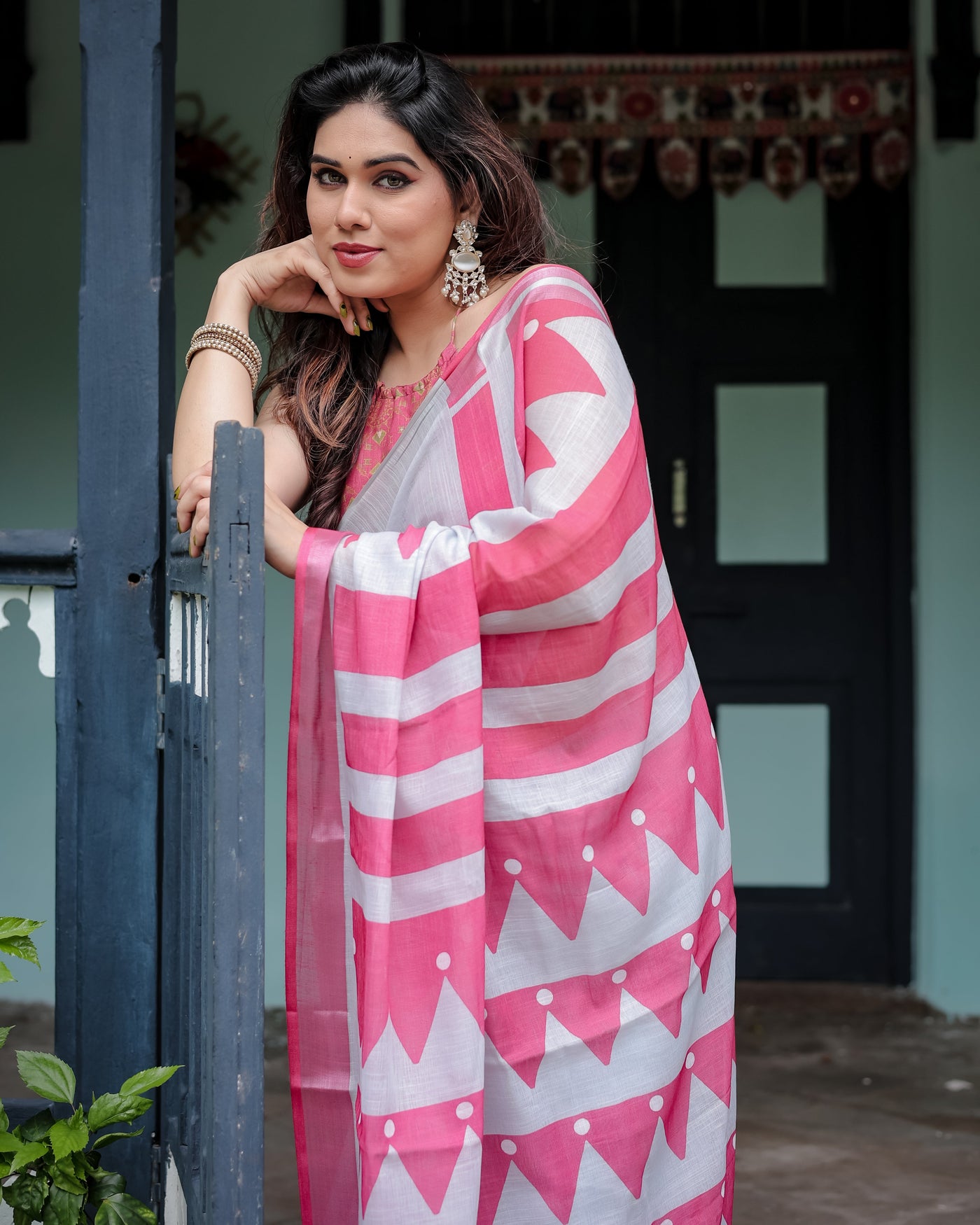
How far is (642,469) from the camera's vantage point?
5.42ft

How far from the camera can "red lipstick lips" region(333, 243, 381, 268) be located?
1.69 m

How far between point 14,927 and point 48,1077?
18 cm

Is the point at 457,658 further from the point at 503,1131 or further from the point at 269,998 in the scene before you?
the point at 269,998

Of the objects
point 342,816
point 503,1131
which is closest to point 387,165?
point 342,816

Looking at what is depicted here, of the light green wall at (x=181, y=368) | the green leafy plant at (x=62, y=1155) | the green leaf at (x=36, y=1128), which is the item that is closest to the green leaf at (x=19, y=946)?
the green leafy plant at (x=62, y=1155)

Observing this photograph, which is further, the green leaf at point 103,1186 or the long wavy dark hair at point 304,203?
the long wavy dark hair at point 304,203

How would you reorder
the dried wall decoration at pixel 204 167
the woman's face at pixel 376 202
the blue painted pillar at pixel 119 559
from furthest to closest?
the dried wall decoration at pixel 204 167, the blue painted pillar at pixel 119 559, the woman's face at pixel 376 202

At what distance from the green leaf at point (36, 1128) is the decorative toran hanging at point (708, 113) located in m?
2.89

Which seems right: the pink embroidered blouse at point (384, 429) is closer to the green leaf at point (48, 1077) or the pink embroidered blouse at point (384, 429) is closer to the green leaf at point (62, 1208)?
the green leaf at point (48, 1077)

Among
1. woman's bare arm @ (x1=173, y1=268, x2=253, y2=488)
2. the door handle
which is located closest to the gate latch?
woman's bare arm @ (x1=173, y1=268, x2=253, y2=488)

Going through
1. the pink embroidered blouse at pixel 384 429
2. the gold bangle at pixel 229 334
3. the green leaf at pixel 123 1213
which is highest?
the gold bangle at pixel 229 334

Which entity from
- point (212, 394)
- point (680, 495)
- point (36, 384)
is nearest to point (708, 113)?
point (680, 495)

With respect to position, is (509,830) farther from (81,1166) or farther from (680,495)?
(680,495)

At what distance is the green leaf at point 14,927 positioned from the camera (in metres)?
1.50
